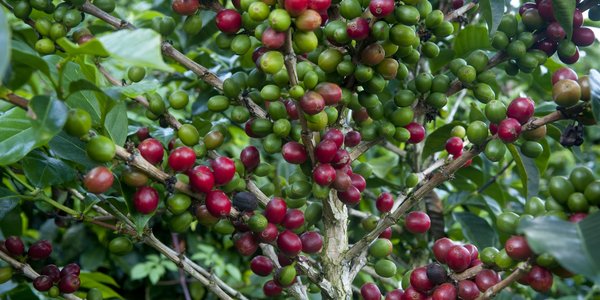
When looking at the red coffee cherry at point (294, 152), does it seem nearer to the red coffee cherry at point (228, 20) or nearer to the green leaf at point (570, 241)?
the red coffee cherry at point (228, 20)

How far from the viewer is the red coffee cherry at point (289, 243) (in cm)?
126

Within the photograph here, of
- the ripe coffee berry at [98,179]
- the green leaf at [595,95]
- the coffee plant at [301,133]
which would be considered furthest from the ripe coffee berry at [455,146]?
the ripe coffee berry at [98,179]

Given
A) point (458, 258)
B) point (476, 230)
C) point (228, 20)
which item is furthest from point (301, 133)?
point (476, 230)

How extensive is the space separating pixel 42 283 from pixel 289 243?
549 millimetres

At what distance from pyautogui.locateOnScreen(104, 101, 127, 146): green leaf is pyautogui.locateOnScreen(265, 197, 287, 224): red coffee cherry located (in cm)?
33

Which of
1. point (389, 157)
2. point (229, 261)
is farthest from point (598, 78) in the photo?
point (229, 261)

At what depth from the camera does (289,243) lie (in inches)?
49.4

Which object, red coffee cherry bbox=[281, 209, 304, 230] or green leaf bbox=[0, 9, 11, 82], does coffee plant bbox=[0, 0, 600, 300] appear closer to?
red coffee cherry bbox=[281, 209, 304, 230]

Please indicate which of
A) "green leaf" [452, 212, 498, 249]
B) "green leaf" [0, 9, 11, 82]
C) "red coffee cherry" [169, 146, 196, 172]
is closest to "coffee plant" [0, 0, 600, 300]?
"red coffee cherry" [169, 146, 196, 172]

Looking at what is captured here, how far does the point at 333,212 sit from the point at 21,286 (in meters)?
0.90

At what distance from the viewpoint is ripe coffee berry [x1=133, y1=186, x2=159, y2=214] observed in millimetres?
1143

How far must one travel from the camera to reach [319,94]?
1.14 m

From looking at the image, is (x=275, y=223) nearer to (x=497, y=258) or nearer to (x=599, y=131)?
(x=497, y=258)

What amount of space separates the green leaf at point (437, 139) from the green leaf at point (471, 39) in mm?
250
